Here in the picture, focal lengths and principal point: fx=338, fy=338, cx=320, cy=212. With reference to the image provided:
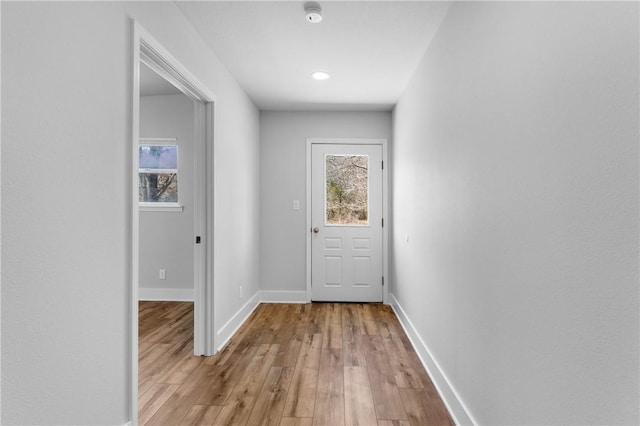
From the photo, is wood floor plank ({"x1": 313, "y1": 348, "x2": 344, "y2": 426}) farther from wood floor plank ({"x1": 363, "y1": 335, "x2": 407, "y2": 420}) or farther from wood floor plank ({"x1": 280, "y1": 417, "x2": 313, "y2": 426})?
wood floor plank ({"x1": 363, "y1": 335, "x2": 407, "y2": 420})

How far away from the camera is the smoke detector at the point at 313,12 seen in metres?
2.04

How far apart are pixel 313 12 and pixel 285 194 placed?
8.25 feet

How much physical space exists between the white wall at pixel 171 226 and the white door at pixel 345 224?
1.60m

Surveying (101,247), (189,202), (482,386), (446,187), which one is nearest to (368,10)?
(446,187)

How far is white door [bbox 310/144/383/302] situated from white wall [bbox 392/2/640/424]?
213 cm

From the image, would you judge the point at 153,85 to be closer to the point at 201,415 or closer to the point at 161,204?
the point at 161,204

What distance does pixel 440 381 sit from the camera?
2178 mm

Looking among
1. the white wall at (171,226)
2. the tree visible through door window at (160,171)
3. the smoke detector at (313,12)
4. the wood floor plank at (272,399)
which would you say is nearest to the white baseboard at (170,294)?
the white wall at (171,226)

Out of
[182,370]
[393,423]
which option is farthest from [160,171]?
[393,423]

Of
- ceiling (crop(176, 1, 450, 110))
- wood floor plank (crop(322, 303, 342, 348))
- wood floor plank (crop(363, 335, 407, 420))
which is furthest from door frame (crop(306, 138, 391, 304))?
wood floor plank (crop(363, 335, 407, 420))

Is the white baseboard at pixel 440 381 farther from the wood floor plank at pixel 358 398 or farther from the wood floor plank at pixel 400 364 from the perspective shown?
the wood floor plank at pixel 358 398

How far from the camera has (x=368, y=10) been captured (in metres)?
2.10

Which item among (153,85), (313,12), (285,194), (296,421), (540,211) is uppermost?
(153,85)

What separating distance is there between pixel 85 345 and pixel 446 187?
2.04 meters
